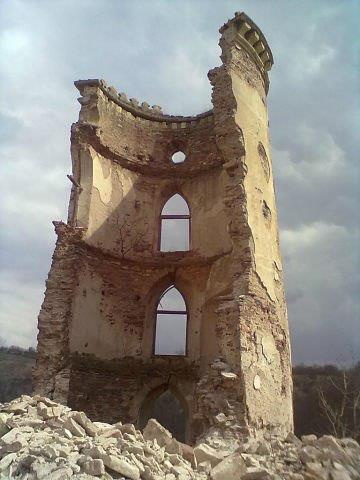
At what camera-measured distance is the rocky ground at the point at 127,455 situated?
4508 mm

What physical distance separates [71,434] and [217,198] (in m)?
9.47

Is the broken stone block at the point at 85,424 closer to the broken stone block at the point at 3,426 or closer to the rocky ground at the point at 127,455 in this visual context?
the rocky ground at the point at 127,455

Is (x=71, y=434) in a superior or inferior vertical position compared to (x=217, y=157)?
inferior

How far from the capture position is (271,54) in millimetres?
14547

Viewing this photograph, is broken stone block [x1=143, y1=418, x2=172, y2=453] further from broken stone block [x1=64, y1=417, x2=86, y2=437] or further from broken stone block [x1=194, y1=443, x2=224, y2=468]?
broken stone block [x1=64, y1=417, x2=86, y2=437]

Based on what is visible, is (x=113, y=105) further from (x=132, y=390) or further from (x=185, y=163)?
(x=132, y=390)

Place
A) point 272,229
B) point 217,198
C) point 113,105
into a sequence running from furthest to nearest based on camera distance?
point 113,105 < point 217,198 < point 272,229

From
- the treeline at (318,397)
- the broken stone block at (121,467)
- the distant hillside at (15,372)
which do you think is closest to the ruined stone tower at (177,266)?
the broken stone block at (121,467)

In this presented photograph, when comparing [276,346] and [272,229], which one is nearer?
[276,346]

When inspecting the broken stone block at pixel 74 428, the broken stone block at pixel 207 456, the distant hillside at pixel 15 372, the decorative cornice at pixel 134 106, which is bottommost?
the broken stone block at pixel 207 456

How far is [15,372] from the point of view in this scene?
3222cm

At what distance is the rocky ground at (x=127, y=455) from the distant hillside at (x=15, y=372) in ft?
76.9

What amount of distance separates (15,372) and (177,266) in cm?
2341

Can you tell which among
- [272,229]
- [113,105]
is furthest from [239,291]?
[113,105]
